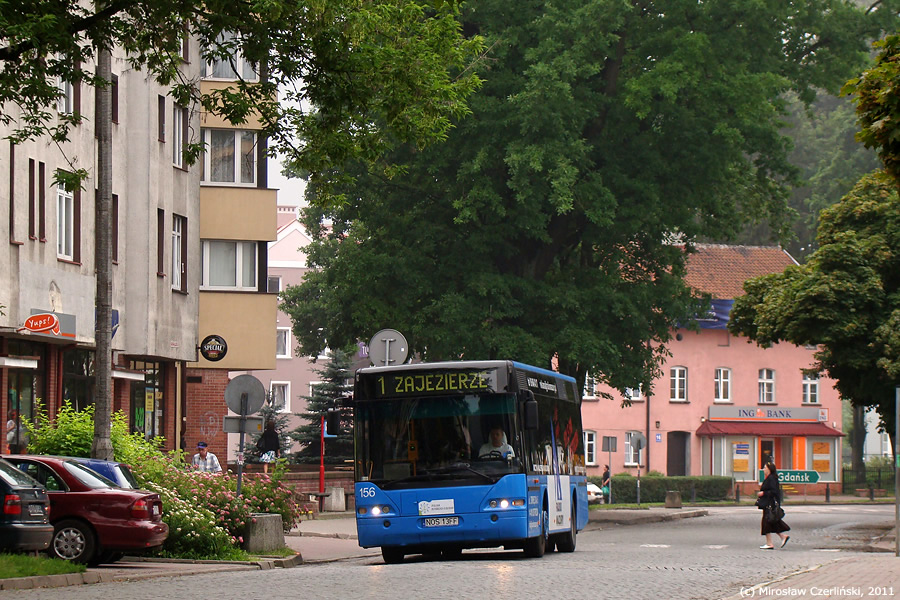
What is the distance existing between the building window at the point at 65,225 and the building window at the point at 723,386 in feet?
152

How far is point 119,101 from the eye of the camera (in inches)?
1359

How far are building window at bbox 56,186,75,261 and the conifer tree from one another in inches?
964

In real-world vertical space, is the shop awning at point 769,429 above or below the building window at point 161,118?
below

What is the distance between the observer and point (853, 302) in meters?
32.3

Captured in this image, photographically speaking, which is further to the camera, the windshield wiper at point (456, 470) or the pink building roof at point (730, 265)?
the pink building roof at point (730, 265)

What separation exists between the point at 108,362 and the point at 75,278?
10.0 metres

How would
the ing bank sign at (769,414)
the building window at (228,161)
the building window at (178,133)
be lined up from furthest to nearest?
the ing bank sign at (769,414) → the building window at (228,161) → the building window at (178,133)

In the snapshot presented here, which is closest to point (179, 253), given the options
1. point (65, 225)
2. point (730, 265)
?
point (65, 225)

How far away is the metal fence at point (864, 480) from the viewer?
73.6 m

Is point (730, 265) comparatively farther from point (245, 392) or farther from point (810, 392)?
point (245, 392)

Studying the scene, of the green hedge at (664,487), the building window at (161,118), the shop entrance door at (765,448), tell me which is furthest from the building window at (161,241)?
the shop entrance door at (765,448)

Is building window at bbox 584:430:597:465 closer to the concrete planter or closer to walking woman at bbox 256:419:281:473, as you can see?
walking woman at bbox 256:419:281:473

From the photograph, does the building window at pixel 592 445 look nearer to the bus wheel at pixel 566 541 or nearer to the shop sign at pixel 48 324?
the shop sign at pixel 48 324

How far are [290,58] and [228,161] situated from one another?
2498 cm
